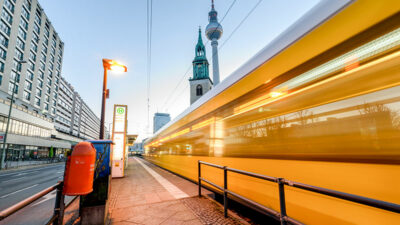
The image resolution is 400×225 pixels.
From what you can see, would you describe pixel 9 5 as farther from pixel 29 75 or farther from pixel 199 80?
pixel 199 80

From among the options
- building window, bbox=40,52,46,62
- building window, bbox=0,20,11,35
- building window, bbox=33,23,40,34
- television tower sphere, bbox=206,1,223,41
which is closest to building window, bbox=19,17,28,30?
building window, bbox=33,23,40,34

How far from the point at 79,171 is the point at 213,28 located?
77.2 m

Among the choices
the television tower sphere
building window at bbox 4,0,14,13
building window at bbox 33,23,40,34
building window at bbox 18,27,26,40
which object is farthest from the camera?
the television tower sphere

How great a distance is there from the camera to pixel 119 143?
9.66 meters

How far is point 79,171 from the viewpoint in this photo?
2.54 meters

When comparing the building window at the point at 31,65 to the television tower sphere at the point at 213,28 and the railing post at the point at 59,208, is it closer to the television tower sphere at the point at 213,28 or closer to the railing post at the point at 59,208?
the railing post at the point at 59,208

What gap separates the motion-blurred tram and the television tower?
63160 millimetres

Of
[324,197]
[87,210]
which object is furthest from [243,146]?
[87,210]

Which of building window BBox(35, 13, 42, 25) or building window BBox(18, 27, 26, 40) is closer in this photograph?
building window BBox(18, 27, 26, 40)

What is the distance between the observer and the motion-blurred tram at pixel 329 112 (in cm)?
165

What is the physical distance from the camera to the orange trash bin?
8.12 feet

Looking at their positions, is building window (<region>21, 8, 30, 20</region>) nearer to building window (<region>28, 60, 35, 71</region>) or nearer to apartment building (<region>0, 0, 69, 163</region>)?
apartment building (<region>0, 0, 69, 163</region>)

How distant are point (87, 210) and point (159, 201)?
1.73 m

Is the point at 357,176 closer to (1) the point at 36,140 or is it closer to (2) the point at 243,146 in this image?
(2) the point at 243,146
